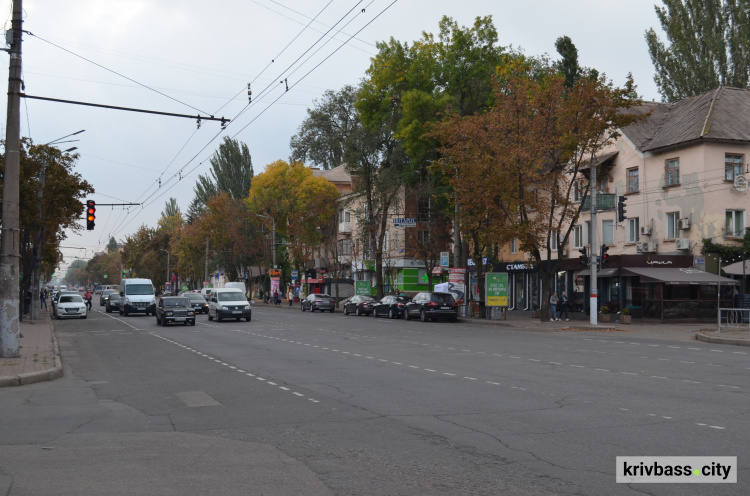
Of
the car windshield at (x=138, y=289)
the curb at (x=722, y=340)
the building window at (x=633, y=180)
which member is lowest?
the curb at (x=722, y=340)

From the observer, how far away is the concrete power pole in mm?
17797

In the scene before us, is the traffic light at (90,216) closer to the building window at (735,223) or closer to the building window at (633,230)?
the building window at (633,230)

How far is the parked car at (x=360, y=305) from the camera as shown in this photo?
50750mm

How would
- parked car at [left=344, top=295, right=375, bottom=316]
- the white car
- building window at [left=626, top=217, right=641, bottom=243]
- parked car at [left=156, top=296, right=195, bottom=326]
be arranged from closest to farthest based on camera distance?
parked car at [left=156, top=296, right=195, bottom=326], building window at [left=626, top=217, right=641, bottom=243], the white car, parked car at [left=344, top=295, right=375, bottom=316]

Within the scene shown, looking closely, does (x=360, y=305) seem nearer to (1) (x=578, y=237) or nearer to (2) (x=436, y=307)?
(2) (x=436, y=307)

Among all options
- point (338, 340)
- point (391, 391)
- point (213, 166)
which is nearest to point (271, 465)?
point (391, 391)

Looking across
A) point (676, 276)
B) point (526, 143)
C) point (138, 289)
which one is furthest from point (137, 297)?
point (676, 276)

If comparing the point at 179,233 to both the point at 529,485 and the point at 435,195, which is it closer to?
the point at 435,195

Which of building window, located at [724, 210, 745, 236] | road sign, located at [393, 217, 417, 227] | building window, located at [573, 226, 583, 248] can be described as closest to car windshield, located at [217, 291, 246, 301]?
road sign, located at [393, 217, 417, 227]

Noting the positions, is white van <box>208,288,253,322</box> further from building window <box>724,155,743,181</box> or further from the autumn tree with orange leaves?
building window <box>724,155,743,181</box>

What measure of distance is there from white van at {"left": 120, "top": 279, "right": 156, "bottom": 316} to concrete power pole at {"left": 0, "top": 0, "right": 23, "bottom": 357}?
1194 inches

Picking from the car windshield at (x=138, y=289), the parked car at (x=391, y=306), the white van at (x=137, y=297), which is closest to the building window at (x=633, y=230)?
the parked car at (x=391, y=306)

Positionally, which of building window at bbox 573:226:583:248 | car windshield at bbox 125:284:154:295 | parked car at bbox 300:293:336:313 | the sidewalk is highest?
building window at bbox 573:226:583:248

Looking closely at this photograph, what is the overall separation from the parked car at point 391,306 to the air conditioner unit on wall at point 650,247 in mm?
14127
